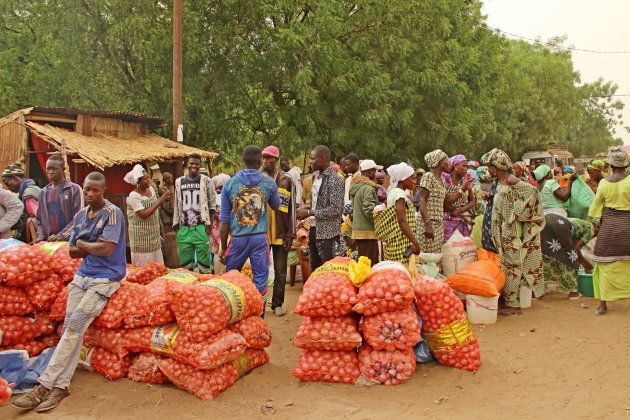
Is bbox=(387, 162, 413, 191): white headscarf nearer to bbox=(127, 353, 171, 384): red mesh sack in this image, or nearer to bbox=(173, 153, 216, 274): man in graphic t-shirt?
bbox=(173, 153, 216, 274): man in graphic t-shirt

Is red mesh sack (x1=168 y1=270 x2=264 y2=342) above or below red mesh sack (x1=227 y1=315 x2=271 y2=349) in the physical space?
above

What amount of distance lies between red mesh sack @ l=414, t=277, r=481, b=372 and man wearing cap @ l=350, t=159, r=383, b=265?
5.53ft

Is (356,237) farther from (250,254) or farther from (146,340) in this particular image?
(146,340)

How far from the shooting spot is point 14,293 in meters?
4.85

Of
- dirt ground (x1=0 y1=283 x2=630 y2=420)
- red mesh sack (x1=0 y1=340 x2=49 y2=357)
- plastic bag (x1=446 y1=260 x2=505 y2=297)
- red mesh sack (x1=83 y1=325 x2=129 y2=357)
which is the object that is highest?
plastic bag (x1=446 y1=260 x2=505 y2=297)

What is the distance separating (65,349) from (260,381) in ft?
5.19

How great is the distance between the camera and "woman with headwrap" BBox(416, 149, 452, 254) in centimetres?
643

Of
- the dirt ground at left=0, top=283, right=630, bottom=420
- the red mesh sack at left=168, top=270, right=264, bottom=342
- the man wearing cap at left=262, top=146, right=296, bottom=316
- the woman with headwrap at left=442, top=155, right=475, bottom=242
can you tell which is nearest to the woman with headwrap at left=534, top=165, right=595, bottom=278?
the woman with headwrap at left=442, top=155, right=475, bottom=242

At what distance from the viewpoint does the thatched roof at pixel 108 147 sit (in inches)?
396

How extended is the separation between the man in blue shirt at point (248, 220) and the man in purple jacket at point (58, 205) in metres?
1.70

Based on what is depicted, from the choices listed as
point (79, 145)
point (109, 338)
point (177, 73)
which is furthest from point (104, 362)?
point (177, 73)

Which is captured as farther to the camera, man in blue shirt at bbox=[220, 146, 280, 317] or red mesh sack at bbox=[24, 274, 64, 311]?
man in blue shirt at bbox=[220, 146, 280, 317]

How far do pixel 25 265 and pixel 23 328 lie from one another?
0.57 meters

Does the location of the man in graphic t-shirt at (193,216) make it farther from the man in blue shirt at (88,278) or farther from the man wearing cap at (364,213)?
the man in blue shirt at (88,278)
